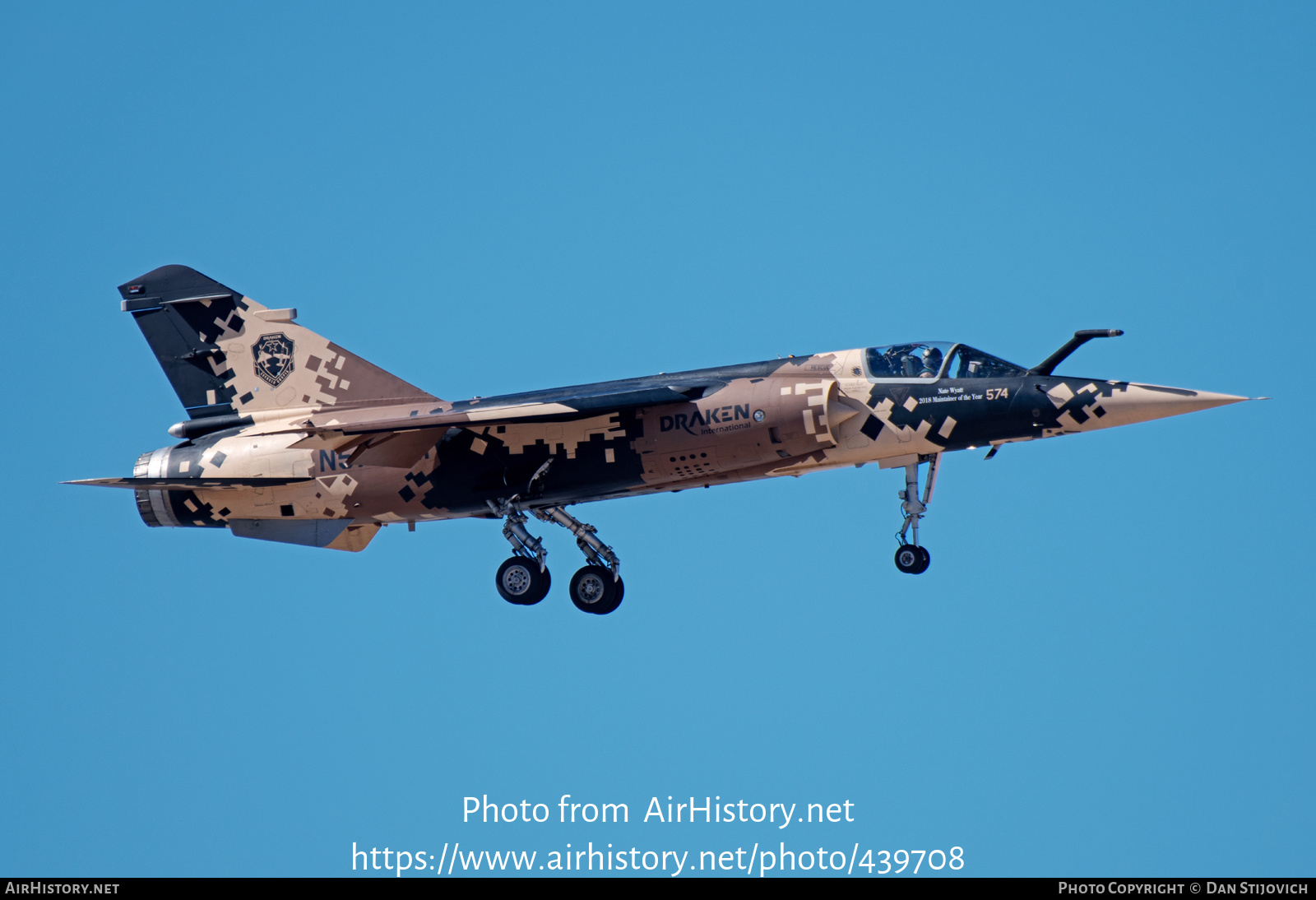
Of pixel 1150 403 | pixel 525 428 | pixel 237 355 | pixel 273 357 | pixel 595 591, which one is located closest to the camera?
pixel 1150 403

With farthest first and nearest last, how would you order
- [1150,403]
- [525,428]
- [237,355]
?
[237,355], [525,428], [1150,403]

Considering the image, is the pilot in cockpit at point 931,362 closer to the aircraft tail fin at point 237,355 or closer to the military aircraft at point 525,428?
the military aircraft at point 525,428

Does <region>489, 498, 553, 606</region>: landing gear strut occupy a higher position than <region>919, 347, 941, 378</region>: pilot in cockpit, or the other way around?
<region>919, 347, 941, 378</region>: pilot in cockpit

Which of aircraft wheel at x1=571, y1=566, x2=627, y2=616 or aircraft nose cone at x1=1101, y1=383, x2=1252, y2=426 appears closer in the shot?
aircraft nose cone at x1=1101, y1=383, x2=1252, y2=426

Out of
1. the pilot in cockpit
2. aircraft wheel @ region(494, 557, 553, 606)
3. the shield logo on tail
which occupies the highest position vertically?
the shield logo on tail

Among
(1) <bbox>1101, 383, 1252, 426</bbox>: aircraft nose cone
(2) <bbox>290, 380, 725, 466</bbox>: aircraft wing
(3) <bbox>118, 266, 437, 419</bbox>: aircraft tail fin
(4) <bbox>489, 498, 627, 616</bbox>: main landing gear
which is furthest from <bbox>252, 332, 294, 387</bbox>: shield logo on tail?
(1) <bbox>1101, 383, 1252, 426</bbox>: aircraft nose cone

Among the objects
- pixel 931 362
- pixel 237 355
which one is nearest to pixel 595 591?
pixel 931 362

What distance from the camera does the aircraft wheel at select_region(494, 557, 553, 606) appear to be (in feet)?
79.7

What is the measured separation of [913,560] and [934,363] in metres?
2.76

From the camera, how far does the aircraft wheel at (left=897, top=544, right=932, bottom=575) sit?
23203 mm

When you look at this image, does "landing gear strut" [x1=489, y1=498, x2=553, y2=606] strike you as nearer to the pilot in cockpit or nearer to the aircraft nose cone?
the pilot in cockpit

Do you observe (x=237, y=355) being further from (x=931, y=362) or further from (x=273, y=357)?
(x=931, y=362)

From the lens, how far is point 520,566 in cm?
2431
